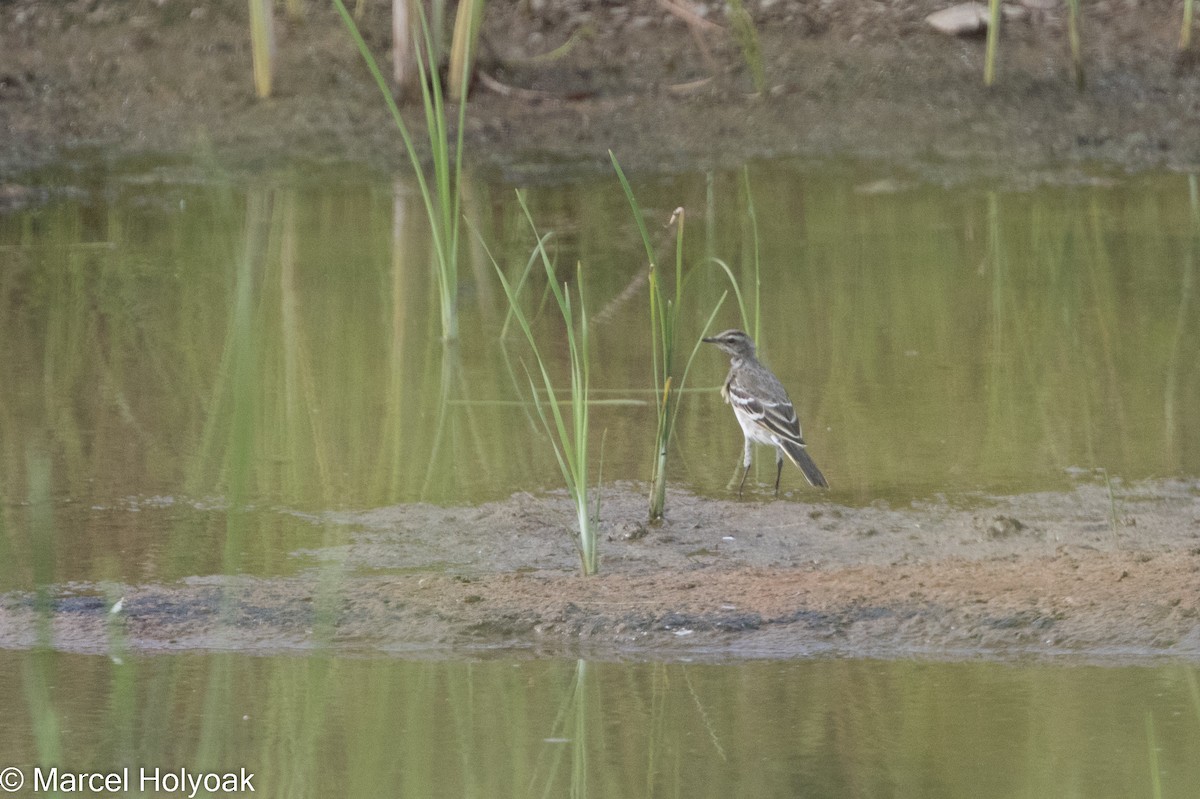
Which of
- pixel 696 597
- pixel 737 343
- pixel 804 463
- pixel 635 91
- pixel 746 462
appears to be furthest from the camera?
pixel 635 91

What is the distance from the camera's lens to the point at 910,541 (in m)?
5.29

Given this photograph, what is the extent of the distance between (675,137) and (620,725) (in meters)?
7.23

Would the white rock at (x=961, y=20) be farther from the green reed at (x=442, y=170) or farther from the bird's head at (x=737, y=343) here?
the bird's head at (x=737, y=343)

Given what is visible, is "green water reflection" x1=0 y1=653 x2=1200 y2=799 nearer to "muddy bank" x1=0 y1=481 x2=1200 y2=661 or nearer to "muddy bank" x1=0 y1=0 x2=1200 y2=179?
"muddy bank" x1=0 y1=481 x2=1200 y2=661

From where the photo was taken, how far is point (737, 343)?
6398mm

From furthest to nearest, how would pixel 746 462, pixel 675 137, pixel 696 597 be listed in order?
pixel 675 137
pixel 746 462
pixel 696 597

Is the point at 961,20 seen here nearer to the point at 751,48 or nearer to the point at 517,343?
the point at 751,48

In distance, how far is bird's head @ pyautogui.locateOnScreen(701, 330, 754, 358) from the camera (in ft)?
20.9

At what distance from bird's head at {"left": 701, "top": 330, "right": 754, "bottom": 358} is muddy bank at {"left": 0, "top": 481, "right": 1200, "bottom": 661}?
1153mm

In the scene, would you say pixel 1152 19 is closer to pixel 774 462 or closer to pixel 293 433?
pixel 774 462

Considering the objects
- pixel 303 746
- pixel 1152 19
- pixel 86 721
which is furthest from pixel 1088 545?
pixel 1152 19

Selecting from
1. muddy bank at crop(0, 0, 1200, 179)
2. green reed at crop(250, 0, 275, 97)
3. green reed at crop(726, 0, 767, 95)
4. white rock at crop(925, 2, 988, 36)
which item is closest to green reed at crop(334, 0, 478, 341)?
muddy bank at crop(0, 0, 1200, 179)

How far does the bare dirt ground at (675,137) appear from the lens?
463 cm

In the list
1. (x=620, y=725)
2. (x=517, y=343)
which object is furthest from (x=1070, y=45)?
(x=620, y=725)
